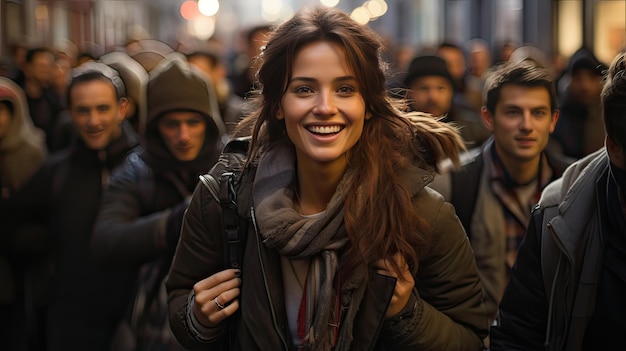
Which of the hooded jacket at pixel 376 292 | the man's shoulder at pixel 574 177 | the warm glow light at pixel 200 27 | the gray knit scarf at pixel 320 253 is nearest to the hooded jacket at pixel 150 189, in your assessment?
the hooded jacket at pixel 376 292

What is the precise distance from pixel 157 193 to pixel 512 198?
1628 mm

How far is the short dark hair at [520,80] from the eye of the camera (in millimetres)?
4660

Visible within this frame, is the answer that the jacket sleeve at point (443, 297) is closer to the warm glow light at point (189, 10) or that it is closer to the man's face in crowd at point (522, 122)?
the man's face in crowd at point (522, 122)

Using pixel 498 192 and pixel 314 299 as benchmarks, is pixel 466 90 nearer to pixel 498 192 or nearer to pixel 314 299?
pixel 498 192

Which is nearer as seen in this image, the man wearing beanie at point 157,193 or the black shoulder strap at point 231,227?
the black shoulder strap at point 231,227

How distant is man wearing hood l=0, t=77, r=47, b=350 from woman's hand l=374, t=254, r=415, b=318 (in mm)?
3327

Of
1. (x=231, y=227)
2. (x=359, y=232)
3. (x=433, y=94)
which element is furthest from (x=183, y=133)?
(x=433, y=94)

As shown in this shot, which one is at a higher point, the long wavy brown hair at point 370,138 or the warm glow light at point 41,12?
the warm glow light at point 41,12

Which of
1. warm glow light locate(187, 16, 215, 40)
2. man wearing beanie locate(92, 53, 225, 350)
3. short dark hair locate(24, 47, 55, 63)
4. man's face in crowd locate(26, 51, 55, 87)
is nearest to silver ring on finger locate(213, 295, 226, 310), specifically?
man wearing beanie locate(92, 53, 225, 350)

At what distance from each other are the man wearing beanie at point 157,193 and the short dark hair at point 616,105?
200 centimetres

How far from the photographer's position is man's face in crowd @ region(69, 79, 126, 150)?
550 cm

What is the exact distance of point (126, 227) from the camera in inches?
174

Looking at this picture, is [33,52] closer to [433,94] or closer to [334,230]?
[433,94]

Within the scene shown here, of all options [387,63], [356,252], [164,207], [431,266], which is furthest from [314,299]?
[164,207]
